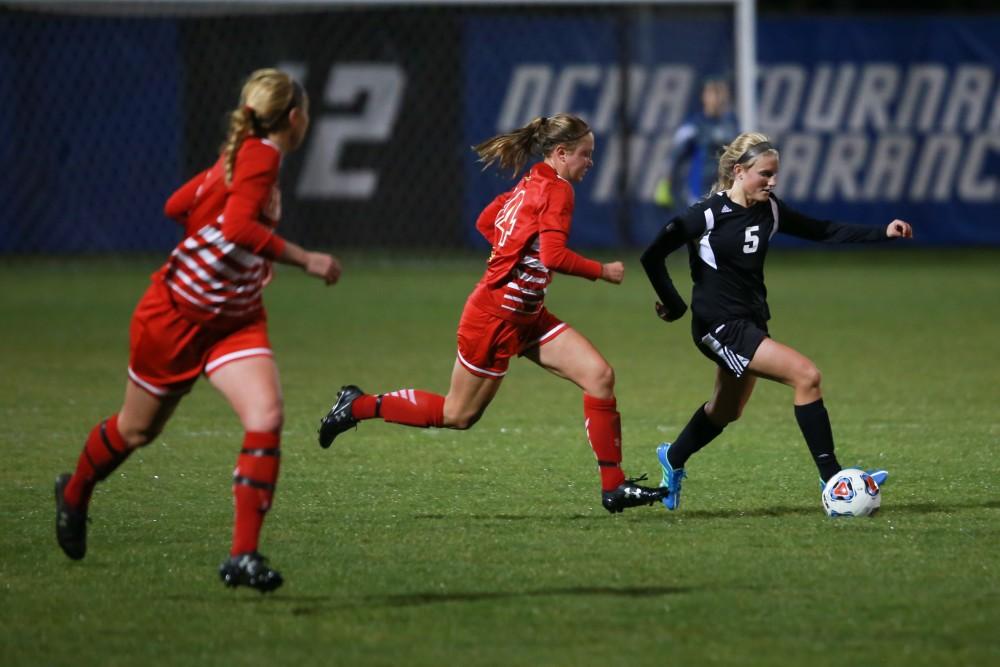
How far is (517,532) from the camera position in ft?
19.0

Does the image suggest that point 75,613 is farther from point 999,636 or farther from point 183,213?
point 999,636

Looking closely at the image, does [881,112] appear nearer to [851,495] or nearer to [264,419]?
[851,495]

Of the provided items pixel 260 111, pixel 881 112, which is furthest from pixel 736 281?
pixel 881 112

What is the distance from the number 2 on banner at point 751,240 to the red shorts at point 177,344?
219 cm

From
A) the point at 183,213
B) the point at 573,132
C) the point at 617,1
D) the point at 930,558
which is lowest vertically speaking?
the point at 930,558

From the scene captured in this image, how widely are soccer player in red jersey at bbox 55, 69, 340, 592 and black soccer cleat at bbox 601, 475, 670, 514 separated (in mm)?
1665

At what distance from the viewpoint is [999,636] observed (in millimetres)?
4281

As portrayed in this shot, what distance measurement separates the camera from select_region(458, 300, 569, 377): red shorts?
20.6 feet

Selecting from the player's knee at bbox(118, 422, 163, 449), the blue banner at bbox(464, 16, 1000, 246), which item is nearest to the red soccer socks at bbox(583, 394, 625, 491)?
the player's knee at bbox(118, 422, 163, 449)

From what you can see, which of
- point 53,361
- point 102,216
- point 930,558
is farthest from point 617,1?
point 930,558

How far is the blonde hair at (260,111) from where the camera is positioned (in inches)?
189

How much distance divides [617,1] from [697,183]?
7.51 feet

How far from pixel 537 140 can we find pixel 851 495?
1.88 metres

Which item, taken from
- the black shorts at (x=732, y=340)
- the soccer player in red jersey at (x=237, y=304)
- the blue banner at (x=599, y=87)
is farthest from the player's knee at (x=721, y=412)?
the blue banner at (x=599, y=87)
